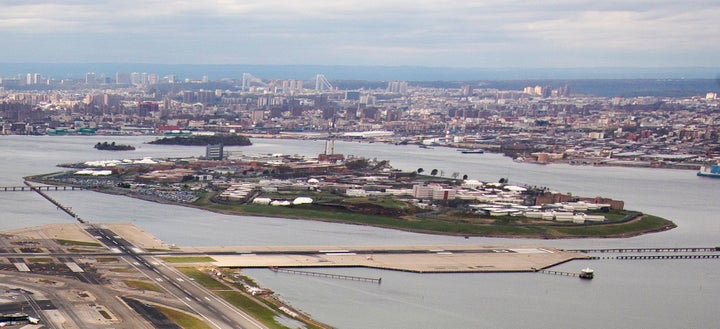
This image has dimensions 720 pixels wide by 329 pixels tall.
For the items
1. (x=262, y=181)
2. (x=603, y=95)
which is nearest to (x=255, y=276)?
(x=262, y=181)

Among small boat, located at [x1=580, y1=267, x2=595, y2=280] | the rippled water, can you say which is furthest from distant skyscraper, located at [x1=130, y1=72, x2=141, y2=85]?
small boat, located at [x1=580, y1=267, x2=595, y2=280]

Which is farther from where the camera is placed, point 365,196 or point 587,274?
point 365,196

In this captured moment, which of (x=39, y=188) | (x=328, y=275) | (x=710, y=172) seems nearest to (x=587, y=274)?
(x=328, y=275)

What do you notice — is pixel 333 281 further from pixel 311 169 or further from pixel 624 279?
pixel 311 169

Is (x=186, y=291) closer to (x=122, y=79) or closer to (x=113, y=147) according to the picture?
(x=113, y=147)

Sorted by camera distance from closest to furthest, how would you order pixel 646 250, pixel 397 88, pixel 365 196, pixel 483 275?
pixel 483 275 → pixel 646 250 → pixel 365 196 → pixel 397 88

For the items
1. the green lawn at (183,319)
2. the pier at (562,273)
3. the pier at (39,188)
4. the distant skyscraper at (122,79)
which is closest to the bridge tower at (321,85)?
the distant skyscraper at (122,79)
